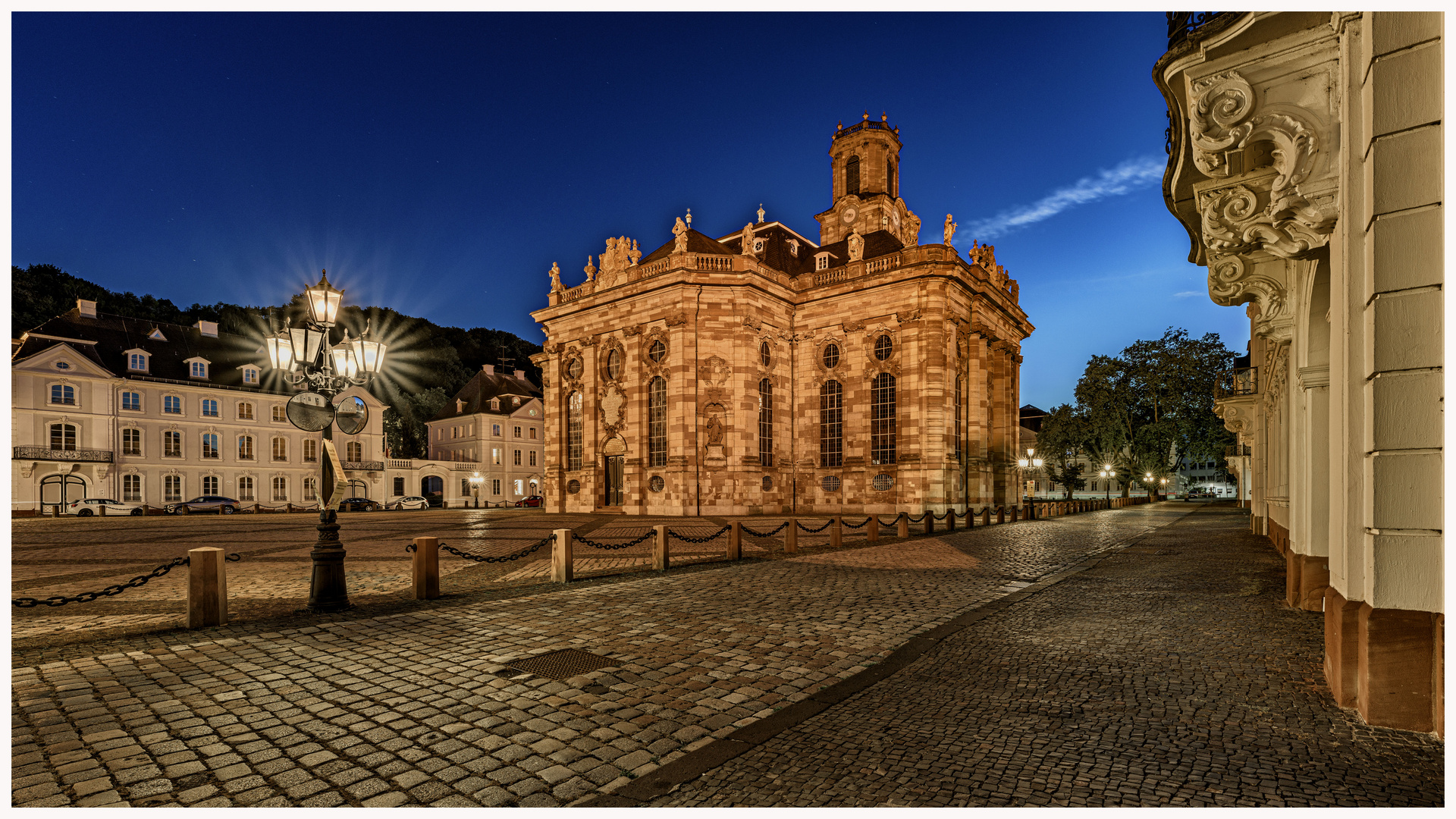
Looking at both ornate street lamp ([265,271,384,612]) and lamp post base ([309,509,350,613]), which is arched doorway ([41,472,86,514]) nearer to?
ornate street lamp ([265,271,384,612])

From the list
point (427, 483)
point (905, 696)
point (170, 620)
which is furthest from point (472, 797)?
point (427, 483)

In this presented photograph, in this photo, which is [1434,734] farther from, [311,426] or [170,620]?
[170,620]

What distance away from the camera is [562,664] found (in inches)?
244

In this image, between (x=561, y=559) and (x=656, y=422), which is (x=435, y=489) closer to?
(x=656, y=422)

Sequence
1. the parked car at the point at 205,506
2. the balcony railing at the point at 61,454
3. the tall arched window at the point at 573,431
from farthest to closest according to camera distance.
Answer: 1. the parked car at the point at 205,506
2. the tall arched window at the point at 573,431
3. the balcony railing at the point at 61,454

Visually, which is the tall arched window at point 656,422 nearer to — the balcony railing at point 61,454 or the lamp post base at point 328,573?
the lamp post base at point 328,573

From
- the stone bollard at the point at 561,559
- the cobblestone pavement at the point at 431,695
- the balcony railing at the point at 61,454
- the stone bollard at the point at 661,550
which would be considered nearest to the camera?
the cobblestone pavement at the point at 431,695

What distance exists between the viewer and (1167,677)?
561 centimetres

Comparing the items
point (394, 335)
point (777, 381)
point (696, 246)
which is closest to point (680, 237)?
point (696, 246)

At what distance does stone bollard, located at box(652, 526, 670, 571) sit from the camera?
42.1ft

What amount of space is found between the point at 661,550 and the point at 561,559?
218cm

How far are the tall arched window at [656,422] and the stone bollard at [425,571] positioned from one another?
25.5 metres

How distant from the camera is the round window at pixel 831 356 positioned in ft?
124

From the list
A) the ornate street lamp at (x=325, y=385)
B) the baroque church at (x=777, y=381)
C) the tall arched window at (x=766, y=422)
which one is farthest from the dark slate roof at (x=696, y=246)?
the ornate street lamp at (x=325, y=385)
